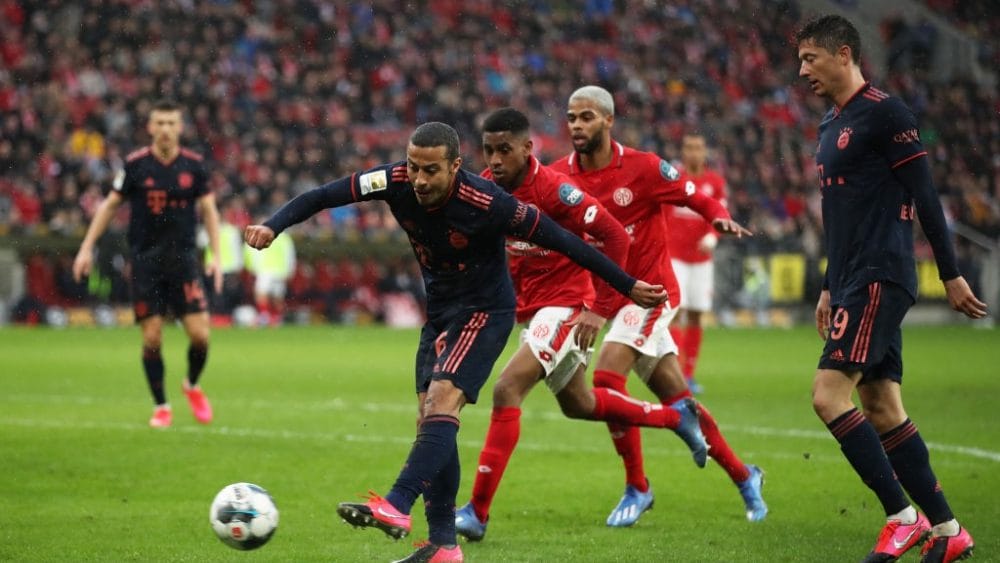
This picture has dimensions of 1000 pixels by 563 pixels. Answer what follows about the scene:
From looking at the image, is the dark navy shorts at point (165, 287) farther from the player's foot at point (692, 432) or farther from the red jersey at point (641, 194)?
the player's foot at point (692, 432)

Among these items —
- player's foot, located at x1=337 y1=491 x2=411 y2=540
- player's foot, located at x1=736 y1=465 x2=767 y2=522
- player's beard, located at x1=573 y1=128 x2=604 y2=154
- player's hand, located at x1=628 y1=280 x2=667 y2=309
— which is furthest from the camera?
player's beard, located at x1=573 y1=128 x2=604 y2=154

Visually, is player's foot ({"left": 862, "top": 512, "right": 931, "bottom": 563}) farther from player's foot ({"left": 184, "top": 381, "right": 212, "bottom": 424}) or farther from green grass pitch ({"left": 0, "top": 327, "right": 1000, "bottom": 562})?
player's foot ({"left": 184, "top": 381, "right": 212, "bottom": 424})

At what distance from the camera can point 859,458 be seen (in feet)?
21.2

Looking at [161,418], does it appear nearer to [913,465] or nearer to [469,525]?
[469,525]

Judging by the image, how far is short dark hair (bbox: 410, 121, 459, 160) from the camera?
6348mm

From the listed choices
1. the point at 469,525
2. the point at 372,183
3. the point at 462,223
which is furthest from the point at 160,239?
the point at 462,223

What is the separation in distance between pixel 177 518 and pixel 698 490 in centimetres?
328

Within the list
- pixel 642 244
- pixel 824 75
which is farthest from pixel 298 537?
pixel 824 75

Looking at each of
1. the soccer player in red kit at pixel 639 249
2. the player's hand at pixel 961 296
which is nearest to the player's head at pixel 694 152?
the soccer player in red kit at pixel 639 249

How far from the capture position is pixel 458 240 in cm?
666

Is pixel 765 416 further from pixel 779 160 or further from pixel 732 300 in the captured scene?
pixel 779 160

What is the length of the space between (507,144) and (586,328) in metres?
1.07

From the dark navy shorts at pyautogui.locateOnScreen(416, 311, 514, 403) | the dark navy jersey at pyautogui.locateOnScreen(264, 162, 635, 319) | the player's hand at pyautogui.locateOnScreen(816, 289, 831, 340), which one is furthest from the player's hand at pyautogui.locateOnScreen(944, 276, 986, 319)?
the dark navy shorts at pyautogui.locateOnScreen(416, 311, 514, 403)

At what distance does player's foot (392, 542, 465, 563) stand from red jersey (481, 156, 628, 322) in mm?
1550
